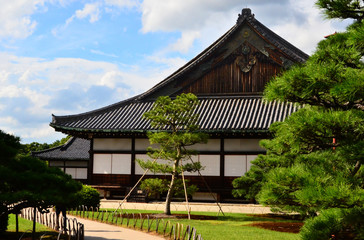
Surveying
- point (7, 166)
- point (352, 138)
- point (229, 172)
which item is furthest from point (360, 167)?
point (229, 172)

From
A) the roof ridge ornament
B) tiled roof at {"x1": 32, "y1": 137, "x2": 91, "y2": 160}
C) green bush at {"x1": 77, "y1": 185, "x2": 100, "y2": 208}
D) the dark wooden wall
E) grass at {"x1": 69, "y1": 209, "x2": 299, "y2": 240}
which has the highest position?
the roof ridge ornament

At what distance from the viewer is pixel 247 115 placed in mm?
27250

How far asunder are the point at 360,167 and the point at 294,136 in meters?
1.71

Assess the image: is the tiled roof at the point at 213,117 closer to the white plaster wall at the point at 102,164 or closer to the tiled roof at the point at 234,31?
the white plaster wall at the point at 102,164

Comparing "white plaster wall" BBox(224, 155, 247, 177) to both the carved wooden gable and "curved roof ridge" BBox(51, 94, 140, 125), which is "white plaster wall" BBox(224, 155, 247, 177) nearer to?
the carved wooden gable

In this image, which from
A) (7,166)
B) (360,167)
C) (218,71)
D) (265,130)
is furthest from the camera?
(218,71)

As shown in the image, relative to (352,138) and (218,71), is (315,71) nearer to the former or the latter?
(352,138)

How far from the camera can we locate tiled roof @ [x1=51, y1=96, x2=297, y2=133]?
26.4m

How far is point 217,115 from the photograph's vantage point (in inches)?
1098

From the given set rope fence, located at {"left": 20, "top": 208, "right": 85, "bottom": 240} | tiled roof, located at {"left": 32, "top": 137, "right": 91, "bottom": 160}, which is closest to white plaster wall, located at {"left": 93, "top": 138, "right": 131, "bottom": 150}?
rope fence, located at {"left": 20, "top": 208, "right": 85, "bottom": 240}

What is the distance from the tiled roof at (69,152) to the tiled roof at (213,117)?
960cm

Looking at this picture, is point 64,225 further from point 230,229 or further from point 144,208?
point 144,208

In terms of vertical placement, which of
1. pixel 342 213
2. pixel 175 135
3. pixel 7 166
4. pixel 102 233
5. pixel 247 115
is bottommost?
pixel 102 233

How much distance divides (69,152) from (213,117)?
16838 mm
